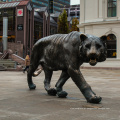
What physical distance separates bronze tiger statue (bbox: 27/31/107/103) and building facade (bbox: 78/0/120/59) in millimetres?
20503

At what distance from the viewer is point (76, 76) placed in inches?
212

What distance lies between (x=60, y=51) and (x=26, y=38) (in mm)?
48491

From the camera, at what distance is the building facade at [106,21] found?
1041 inches

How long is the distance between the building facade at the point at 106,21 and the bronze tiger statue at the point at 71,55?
2050 centimetres

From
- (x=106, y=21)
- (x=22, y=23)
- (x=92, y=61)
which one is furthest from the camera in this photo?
(x=22, y=23)

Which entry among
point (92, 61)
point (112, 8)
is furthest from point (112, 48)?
point (92, 61)

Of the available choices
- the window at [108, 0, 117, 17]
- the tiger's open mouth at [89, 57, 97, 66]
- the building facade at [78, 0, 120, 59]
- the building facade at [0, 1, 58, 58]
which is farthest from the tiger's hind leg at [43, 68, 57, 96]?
the building facade at [0, 1, 58, 58]

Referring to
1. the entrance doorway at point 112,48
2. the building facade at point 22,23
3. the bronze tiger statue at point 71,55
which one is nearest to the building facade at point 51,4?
the building facade at point 22,23

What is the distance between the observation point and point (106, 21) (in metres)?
26.5

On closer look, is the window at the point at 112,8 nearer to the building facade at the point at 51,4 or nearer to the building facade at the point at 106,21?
the building facade at the point at 106,21

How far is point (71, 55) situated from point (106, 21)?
2184 centimetres

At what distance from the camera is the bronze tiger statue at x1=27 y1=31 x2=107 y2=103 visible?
5109 millimetres

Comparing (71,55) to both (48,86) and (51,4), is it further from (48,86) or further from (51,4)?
(51,4)

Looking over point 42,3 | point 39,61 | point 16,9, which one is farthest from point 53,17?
point 39,61
